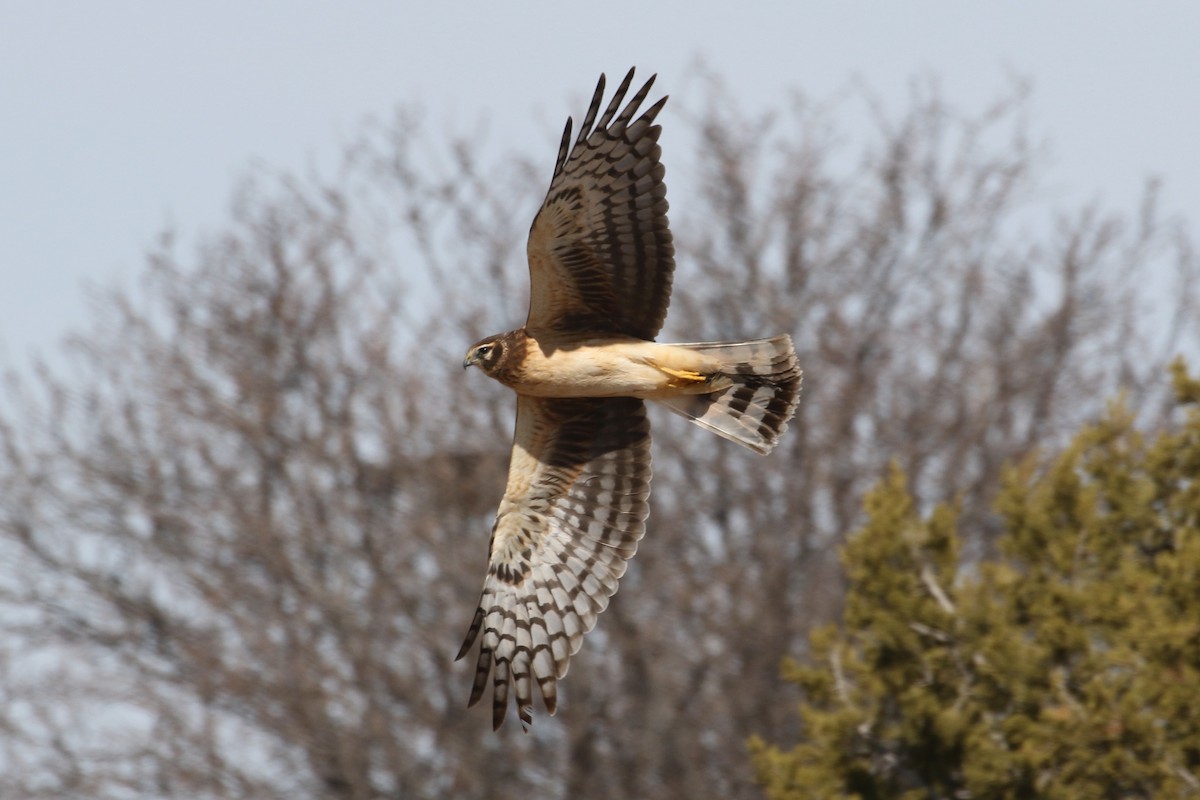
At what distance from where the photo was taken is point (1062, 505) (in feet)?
24.2

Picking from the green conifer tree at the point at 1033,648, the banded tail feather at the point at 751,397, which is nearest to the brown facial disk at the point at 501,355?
the banded tail feather at the point at 751,397

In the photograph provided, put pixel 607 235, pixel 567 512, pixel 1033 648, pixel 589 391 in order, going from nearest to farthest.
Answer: pixel 607 235, pixel 589 391, pixel 1033 648, pixel 567 512

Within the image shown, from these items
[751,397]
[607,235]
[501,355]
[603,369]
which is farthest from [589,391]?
[751,397]

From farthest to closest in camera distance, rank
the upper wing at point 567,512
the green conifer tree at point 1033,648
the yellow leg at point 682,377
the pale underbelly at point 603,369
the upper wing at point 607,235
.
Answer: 1. the upper wing at point 567,512
2. the green conifer tree at point 1033,648
3. the yellow leg at point 682,377
4. the pale underbelly at point 603,369
5. the upper wing at point 607,235

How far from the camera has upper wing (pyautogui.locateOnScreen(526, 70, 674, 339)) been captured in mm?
6141

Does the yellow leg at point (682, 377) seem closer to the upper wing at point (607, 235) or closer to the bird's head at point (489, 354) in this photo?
the upper wing at point (607, 235)

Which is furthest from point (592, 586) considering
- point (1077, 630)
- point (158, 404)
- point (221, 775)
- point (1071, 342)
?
point (1071, 342)

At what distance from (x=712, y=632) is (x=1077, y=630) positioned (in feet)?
23.2

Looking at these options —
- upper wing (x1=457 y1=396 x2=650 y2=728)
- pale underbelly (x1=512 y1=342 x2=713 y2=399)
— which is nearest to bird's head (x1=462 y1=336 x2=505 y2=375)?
pale underbelly (x1=512 y1=342 x2=713 y2=399)

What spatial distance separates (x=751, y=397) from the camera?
6.74m

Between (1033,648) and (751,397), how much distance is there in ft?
4.86

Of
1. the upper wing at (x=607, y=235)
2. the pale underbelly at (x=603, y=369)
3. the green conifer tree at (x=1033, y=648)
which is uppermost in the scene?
the upper wing at (x=607, y=235)

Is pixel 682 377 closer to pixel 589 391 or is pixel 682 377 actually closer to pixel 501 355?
pixel 589 391

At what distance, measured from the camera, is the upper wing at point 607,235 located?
6.14 m
